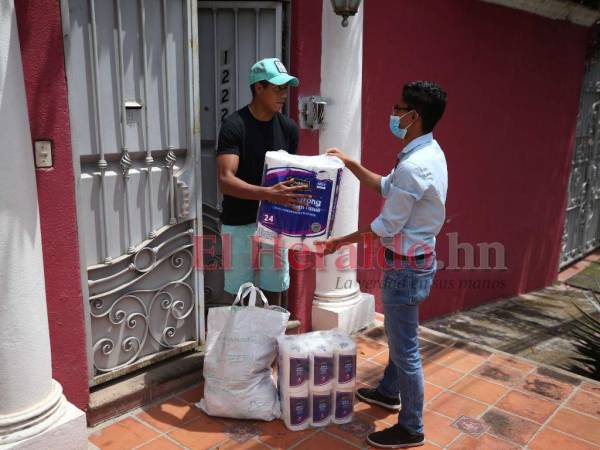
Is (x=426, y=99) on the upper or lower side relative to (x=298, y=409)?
upper

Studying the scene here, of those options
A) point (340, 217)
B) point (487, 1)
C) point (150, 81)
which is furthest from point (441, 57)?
point (150, 81)

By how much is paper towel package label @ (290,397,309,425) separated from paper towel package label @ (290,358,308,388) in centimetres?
10

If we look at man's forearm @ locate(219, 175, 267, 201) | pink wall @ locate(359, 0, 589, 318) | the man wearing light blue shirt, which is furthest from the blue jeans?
pink wall @ locate(359, 0, 589, 318)

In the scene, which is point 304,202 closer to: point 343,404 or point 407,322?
point 407,322

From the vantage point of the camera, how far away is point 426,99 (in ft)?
8.73

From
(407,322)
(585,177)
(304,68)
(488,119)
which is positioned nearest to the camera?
(407,322)

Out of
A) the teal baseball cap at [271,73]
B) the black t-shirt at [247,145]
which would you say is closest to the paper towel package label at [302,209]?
the black t-shirt at [247,145]

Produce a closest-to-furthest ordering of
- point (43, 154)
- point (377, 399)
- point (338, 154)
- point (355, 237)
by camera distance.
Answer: point (43, 154)
point (355, 237)
point (338, 154)
point (377, 399)

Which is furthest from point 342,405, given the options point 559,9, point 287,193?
point 559,9

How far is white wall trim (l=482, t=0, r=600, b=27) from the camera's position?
614 centimetres

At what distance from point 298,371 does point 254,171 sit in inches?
44.7

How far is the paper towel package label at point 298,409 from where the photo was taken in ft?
9.96

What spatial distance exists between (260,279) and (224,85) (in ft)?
4.55

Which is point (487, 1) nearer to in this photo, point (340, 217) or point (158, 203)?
point (340, 217)
